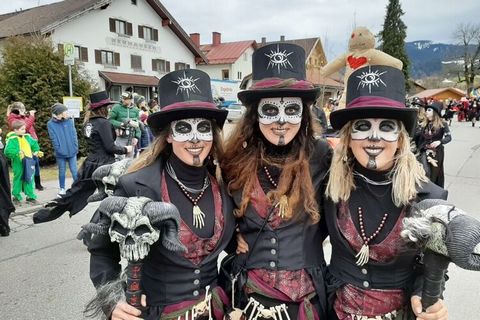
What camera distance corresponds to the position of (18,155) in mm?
7152

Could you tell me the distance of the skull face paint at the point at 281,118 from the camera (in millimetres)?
2225

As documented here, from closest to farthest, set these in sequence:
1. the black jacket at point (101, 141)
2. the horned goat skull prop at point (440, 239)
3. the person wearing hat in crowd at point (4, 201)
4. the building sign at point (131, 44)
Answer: the horned goat skull prop at point (440, 239) → the person wearing hat in crowd at point (4, 201) → the black jacket at point (101, 141) → the building sign at point (131, 44)

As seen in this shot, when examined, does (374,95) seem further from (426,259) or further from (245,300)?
(245,300)

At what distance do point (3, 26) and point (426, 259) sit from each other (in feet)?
107

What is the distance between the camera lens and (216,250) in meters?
2.09

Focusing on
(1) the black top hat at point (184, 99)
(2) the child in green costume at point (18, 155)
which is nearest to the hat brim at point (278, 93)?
(1) the black top hat at point (184, 99)

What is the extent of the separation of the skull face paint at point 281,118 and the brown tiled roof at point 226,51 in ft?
123

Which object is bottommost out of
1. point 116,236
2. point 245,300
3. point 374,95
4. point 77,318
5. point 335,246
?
point 77,318

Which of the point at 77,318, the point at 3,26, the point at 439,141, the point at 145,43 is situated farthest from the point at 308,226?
the point at 3,26

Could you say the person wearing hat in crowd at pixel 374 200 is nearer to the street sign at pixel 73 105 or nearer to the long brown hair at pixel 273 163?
the long brown hair at pixel 273 163

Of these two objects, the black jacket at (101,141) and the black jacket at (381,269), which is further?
the black jacket at (101,141)

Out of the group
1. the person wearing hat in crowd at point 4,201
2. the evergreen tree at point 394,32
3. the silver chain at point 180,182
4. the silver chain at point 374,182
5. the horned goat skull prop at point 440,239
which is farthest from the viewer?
the evergreen tree at point 394,32

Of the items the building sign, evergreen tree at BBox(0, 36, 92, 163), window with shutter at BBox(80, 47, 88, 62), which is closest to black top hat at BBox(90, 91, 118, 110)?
evergreen tree at BBox(0, 36, 92, 163)

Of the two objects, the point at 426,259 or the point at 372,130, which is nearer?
the point at 426,259
